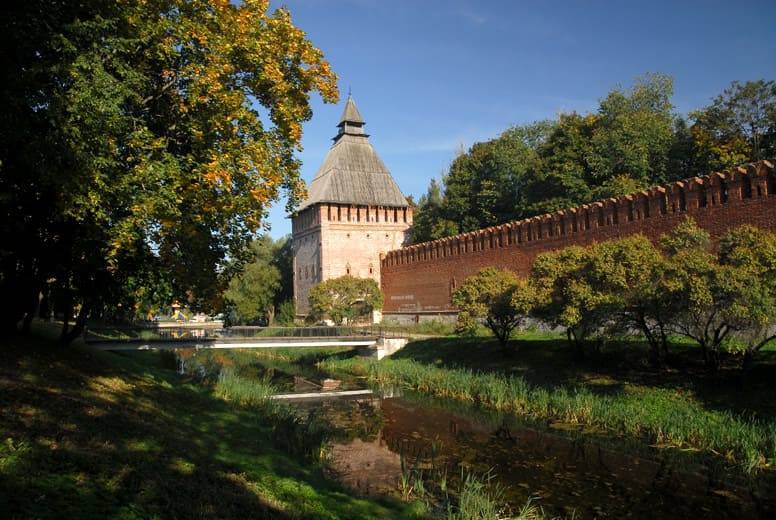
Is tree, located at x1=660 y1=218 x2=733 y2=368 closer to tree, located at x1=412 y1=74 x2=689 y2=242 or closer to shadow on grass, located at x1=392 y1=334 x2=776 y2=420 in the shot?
shadow on grass, located at x1=392 y1=334 x2=776 y2=420

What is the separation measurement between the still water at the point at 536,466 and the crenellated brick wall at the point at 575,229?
27.8 ft

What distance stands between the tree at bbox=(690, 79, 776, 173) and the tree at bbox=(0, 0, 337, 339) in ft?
64.2

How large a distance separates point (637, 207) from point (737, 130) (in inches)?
370

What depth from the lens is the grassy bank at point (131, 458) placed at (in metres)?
4.81

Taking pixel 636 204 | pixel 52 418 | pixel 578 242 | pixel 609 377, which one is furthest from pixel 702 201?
pixel 52 418

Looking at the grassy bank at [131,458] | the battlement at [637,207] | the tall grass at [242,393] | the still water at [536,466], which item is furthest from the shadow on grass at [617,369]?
the grassy bank at [131,458]

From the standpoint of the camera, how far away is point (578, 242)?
21.3m

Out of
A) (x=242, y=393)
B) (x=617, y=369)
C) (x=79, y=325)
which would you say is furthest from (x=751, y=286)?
(x=79, y=325)

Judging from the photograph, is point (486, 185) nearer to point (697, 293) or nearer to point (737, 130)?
point (737, 130)

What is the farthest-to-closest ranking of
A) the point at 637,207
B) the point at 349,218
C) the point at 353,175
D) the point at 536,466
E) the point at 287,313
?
the point at 287,313, the point at 353,175, the point at 349,218, the point at 637,207, the point at 536,466

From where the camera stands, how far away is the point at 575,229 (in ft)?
70.9

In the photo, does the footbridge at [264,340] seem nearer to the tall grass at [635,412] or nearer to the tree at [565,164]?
the tall grass at [635,412]

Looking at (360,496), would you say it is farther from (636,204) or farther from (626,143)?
(626,143)

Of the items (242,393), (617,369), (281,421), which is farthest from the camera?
(617,369)
